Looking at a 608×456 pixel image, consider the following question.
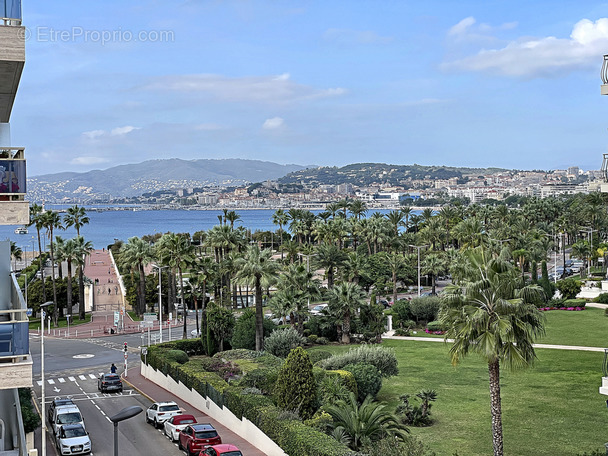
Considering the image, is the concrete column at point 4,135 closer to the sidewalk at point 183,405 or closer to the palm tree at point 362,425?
the palm tree at point 362,425

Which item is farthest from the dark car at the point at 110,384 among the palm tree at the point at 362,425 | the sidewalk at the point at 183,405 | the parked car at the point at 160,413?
the palm tree at the point at 362,425

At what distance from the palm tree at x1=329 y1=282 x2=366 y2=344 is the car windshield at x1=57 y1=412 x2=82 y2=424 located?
2459 centimetres

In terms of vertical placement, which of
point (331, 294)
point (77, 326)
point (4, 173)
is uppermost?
point (4, 173)

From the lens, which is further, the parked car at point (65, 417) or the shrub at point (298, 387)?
the parked car at point (65, 417)

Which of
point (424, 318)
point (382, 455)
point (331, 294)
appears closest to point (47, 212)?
point (331, 294)

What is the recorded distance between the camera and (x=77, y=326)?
69062mm

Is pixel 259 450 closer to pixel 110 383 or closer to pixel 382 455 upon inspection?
pixel 382 455

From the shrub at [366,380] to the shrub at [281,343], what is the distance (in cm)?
1178

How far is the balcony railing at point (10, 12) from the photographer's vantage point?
32.2 feet

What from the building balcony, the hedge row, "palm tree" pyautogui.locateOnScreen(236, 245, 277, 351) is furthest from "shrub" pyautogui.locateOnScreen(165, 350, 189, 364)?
the building balcony

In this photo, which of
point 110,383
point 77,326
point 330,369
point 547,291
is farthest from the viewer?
point 77,326

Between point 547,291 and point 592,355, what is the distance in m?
23.6

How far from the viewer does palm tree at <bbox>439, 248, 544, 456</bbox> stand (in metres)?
20.8

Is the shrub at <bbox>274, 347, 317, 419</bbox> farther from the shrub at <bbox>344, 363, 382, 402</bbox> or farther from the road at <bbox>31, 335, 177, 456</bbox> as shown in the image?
the shrub at <bbox>344, 363, 382, 402</bbox>
